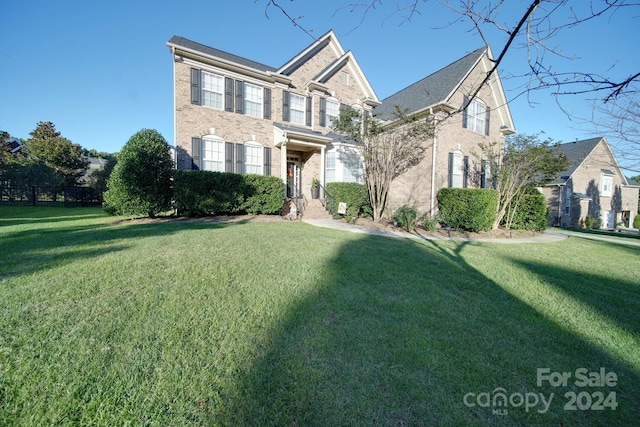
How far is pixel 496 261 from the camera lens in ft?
18.8

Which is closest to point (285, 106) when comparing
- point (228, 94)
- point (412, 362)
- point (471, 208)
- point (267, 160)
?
point (228, 94)

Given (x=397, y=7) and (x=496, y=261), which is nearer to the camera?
(x=397, y=7)

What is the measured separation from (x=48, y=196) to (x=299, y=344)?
86.5ft

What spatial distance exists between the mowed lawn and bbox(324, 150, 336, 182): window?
1014 centimetres

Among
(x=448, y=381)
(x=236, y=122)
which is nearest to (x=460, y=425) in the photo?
(x=448, y=381)

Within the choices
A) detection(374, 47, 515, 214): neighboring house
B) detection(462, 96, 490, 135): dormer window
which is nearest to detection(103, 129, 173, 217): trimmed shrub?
detection(374, 47, 515, 214): neighboring house

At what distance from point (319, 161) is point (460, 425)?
13.8 metres

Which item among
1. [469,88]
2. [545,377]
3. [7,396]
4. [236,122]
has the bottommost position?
[545,377]

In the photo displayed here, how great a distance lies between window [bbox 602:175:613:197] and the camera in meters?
23.6

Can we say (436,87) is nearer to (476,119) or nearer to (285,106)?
(476,119)

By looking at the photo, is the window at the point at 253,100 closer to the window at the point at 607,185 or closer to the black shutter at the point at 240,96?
the black shutter at the point at 240,96

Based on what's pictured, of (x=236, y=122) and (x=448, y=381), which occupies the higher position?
(x=236, y=122)

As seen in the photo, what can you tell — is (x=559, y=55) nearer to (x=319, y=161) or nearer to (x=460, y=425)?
(x=460, y=425)

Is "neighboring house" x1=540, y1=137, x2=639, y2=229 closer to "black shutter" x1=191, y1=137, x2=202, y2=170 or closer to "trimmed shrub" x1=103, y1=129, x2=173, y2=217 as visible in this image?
"black shutter" x1=191, y1=137, x2=202, y2=170
